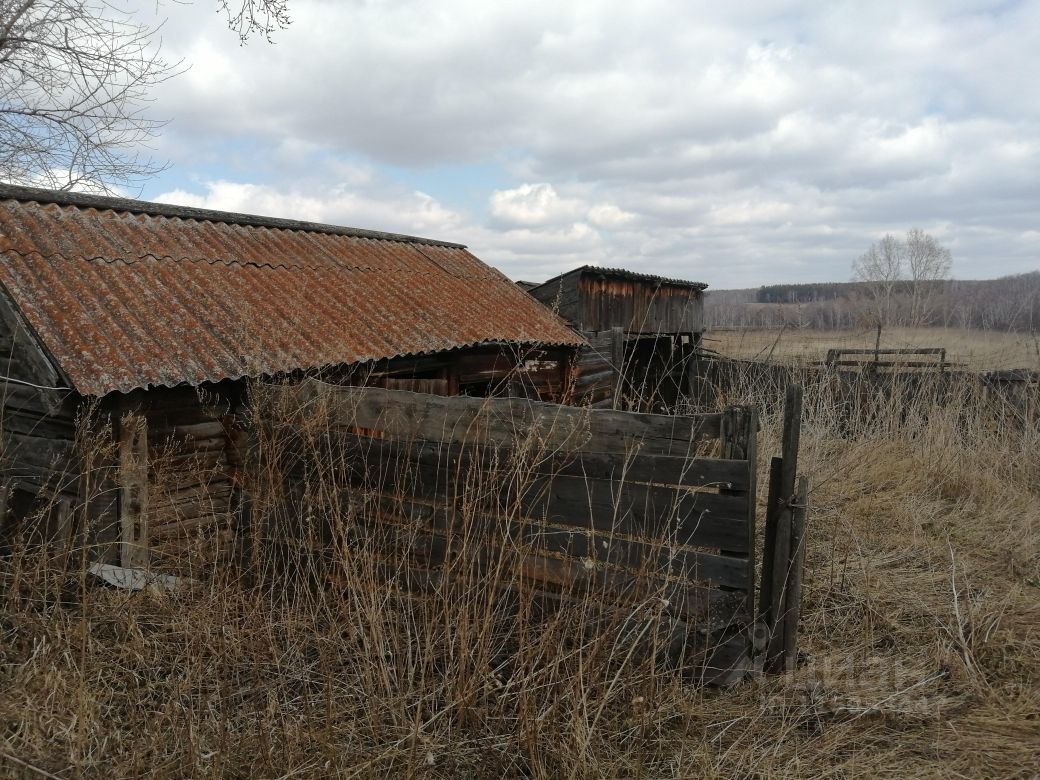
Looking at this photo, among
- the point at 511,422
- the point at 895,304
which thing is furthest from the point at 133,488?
the point at 895,304

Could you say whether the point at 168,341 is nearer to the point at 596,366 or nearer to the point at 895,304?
the point at 596,366

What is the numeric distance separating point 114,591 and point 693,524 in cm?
293

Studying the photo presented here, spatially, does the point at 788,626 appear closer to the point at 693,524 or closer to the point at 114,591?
the point at 693,524

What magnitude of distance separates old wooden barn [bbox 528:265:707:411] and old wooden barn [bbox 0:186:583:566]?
1680 millimetres

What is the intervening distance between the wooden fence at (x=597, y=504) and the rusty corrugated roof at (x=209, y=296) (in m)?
2.48

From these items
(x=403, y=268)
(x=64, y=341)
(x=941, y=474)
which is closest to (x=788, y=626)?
(x=941, y=474)

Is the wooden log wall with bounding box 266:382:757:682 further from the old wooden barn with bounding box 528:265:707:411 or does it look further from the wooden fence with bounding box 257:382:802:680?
the old wooden barn with bounding box 528:265:707:411

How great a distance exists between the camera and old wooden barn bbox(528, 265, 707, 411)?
10.8 meters

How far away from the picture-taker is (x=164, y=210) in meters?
7.87

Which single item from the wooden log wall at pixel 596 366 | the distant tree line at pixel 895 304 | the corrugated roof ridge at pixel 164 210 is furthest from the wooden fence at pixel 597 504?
the distant tree line at pixel 895 304

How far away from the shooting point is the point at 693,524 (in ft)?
10.0

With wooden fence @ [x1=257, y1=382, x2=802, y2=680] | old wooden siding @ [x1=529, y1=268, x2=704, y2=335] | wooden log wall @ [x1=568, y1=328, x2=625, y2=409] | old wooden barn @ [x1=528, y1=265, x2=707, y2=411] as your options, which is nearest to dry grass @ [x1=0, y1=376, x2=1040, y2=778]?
wooden fence @ [x1=257, y1=382, x2=802, y2=680]

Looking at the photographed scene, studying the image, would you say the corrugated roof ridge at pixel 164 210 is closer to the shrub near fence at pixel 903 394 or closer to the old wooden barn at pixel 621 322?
the old wooden barn at pixel 621 322

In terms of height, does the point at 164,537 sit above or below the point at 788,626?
below
